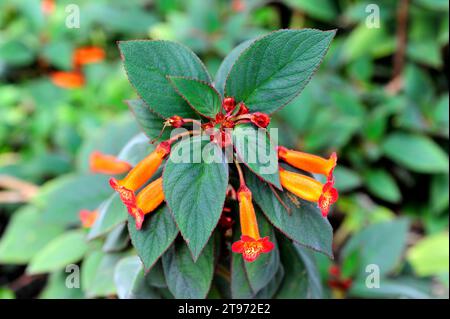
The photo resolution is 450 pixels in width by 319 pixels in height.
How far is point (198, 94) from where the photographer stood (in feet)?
3.10

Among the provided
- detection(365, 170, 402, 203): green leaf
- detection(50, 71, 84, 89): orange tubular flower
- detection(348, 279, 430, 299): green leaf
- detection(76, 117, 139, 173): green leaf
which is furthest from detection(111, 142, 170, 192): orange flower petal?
detection(50, 71, 84, 89): orange tubular flower

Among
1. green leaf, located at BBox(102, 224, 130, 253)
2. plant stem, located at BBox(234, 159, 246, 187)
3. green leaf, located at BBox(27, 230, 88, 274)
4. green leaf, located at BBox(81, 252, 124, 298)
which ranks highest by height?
plant stem, located at BBox(234, 159, 246, 187)

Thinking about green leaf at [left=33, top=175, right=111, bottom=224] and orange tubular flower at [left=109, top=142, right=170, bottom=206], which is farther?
green leaf at [left=33, top=175, right=111, bottom=224]

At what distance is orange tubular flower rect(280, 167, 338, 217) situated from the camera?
93cm

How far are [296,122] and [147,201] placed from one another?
3.99 ft

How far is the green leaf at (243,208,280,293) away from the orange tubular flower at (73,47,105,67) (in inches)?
67.5

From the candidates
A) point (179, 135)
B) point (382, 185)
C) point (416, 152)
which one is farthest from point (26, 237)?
point (416, 152)

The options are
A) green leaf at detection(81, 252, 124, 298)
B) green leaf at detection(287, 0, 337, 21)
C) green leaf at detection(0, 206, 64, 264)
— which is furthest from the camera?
green leaf at detection(287, 0, 337, 21)

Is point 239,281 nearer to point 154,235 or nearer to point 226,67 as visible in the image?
point 154,235

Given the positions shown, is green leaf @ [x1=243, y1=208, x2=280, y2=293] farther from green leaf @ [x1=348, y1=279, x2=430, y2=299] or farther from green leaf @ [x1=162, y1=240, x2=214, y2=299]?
green leaf @ [x1=348, y1=279, x2=430, y2=299]

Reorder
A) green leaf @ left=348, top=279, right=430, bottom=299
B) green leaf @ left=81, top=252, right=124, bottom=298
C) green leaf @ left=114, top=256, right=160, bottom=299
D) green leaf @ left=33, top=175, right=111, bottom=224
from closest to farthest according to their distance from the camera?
green leaf @ left=114, top=256, right=160, bottom=299, green leaf @ left=81, top=252, right=124, bottom=298, green leaf @ left=348, top=279, right=430, bottom=299, green leaf @ left=33, top=175, right=111, bottom=224

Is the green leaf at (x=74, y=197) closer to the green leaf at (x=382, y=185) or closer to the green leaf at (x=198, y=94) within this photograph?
the green leaf at (x=198, y=94)

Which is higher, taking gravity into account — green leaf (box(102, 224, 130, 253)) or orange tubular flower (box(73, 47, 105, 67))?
orange tubular flower (box(73, 47, 105, 67))

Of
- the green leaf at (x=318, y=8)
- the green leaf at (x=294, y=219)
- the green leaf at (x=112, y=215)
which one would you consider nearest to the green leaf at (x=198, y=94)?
the green leaf at (x=294, y=219)
